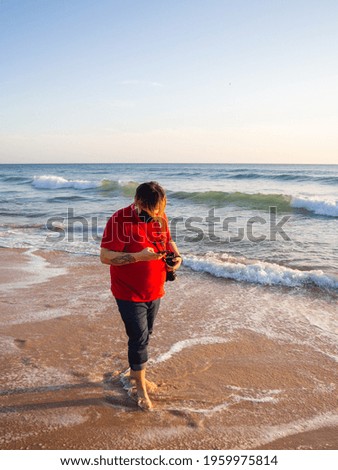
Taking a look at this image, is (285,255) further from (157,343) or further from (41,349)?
(41,349)

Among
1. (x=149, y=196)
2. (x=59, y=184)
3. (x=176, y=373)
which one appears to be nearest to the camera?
(x=149, y=196)

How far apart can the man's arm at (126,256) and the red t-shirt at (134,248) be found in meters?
0.05

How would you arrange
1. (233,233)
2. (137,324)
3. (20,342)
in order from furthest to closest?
(233,233), (20,342), (137,324)

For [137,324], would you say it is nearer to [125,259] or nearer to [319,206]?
[125,259]

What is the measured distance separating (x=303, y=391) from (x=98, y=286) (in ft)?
12.5

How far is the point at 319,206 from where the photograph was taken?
57.8 feet

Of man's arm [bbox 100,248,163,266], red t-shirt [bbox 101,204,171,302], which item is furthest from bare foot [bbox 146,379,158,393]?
man's arm [bbox 100,248,163,266]

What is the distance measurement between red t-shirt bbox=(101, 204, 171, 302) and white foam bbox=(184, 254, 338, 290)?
3965mm

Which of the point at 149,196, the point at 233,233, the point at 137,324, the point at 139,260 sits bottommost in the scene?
the point at 233,233

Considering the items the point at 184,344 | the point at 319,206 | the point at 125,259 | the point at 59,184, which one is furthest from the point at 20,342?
the point at 59,184

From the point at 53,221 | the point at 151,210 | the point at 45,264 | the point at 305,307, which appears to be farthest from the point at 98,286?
the point at 53,221

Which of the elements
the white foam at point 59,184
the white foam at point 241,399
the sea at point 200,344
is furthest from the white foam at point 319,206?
the white foam at point 59,184

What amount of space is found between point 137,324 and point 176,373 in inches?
39.6

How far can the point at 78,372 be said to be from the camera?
3904 mm
